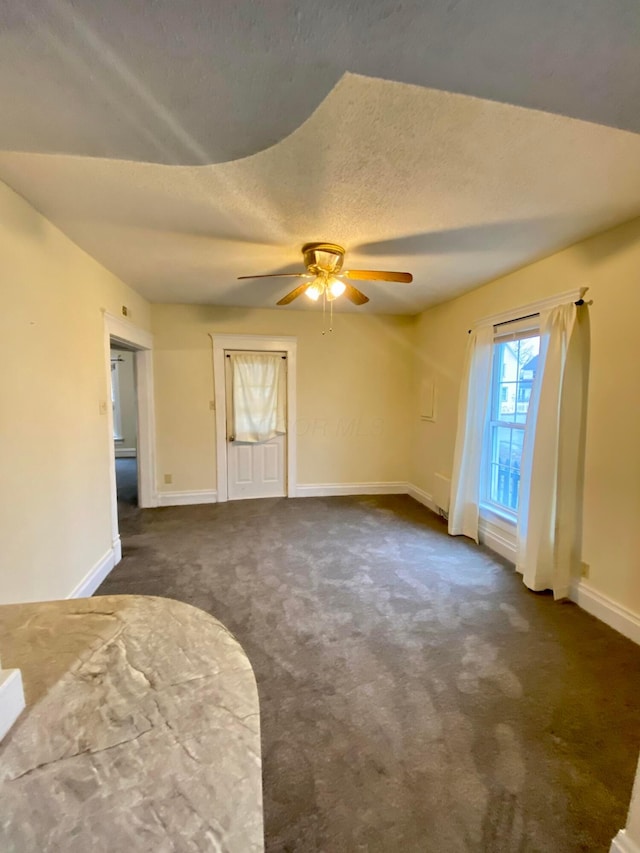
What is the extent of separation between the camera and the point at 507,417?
3402 millimetres

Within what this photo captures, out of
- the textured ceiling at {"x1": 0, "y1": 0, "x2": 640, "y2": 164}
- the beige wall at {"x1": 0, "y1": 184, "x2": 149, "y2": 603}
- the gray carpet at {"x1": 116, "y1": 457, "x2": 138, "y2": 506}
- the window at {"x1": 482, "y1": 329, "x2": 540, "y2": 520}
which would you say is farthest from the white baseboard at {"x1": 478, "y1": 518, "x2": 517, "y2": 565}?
the gray carpet at {"x1": 116, "y1": 457, "x2": 138, "y2": 506}

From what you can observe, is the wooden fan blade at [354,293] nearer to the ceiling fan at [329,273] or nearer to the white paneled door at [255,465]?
the ceiling fan at [329,273]

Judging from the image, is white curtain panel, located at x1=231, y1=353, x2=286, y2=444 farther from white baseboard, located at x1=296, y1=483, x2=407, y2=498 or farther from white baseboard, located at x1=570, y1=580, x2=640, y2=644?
white baseboard, located at x1=570, y1=580, x2=640, y2=644

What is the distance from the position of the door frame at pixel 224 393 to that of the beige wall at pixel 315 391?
78 millimetres

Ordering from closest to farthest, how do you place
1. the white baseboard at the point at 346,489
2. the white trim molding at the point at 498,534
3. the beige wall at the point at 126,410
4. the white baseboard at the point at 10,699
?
the white baseboard at the point at 10,699, the white trim molding at the point at 498,534, the white baseboard at the point at 346,489, the beige wall at the point at 126,410

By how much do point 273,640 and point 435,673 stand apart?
88 centimetres

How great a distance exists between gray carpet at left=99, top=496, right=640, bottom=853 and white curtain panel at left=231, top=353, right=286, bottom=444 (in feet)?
5.50

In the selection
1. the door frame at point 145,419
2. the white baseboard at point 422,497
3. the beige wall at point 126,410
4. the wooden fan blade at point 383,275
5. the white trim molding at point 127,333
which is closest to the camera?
the wooden fan blade at point 383,275

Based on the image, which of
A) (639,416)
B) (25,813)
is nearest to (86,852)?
(25,813)

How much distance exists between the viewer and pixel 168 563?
3113mm

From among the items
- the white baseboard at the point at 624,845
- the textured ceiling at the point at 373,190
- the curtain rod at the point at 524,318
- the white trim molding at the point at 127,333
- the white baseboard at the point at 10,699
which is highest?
the textured ceiling at the point at 373,190

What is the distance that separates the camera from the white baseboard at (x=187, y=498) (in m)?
4.59

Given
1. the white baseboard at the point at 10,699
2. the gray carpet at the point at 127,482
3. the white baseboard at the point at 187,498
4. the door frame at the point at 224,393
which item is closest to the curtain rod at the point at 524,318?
the door frame at the point at 224,393

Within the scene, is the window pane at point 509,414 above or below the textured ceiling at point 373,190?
below
